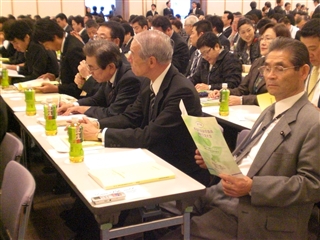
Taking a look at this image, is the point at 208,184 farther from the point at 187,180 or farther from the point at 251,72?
the point at 251,72

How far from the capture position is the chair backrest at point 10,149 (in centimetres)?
219

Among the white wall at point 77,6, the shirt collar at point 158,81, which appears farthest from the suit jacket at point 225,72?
the white wall at point 77,6

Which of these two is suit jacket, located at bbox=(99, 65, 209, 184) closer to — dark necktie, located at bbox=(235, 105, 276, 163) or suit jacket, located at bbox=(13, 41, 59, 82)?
dark necktie, located at bbox=(235, 105, 276, 163)

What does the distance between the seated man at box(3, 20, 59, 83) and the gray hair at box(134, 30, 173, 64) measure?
256 cm

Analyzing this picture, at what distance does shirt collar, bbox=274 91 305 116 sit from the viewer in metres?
1.79

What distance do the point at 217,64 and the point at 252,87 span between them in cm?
71

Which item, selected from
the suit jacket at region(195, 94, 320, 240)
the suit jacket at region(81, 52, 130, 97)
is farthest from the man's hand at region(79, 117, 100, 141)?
the suit jacket at region(81, 52, 130, 97)

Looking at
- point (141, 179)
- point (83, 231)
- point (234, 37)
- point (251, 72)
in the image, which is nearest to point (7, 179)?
point (141, 179)

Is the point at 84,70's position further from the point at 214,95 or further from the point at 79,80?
the point at 214,95

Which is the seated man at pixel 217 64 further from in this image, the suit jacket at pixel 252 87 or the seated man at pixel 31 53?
the seated man at pixel 31 53

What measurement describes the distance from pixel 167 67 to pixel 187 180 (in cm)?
83

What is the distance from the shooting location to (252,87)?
3.61 m

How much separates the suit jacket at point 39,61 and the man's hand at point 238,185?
3438 millimetres

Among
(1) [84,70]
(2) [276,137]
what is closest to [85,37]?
(1) [84,70]
